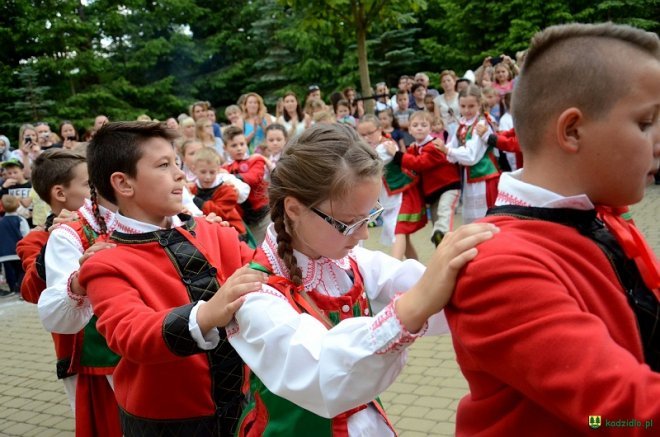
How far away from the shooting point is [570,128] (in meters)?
1.39

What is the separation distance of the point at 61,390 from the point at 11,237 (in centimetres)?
447

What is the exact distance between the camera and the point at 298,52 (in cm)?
2522

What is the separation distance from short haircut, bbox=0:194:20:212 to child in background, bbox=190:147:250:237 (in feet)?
14.6

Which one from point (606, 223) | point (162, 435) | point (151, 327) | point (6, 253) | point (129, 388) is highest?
point (606, 223)

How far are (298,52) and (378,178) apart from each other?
2396 centimetres

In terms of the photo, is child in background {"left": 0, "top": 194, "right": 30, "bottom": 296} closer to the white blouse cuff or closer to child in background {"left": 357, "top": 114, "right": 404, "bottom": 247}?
child in background {"left": 357, "top": 114, "right": 404, "bottom": 247}

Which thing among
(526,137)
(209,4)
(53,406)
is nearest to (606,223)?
(526,137)

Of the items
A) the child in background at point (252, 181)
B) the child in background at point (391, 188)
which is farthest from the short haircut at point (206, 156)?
the child in background at point (391, 188)

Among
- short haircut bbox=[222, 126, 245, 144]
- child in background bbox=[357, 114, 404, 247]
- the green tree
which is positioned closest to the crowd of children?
short haircut bbox=[222, 126, 245, 144]

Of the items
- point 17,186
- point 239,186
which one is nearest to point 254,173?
point 239,186

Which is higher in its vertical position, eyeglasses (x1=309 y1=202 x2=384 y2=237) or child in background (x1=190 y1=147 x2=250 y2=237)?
eyeglasses (x1=309 y1=202 x2=384 y2=237)

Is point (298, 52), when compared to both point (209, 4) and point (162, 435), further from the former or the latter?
point (162, 435)

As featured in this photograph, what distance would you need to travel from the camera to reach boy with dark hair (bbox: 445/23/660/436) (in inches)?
46.1

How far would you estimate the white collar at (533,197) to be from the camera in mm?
1417
